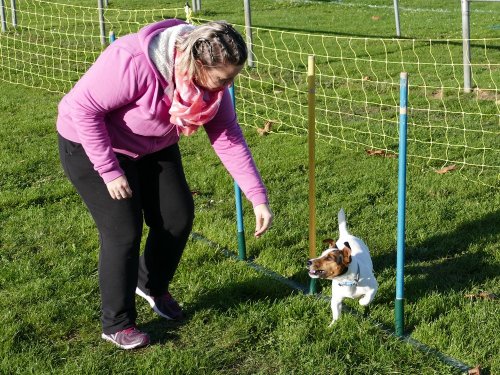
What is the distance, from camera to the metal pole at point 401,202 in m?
3.44

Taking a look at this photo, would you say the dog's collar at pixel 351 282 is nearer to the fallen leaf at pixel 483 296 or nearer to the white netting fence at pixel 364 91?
the fallen leaf at pixel 483 296

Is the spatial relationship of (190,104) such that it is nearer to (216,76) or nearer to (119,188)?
(216,76)

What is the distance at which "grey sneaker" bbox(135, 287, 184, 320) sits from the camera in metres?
4.01

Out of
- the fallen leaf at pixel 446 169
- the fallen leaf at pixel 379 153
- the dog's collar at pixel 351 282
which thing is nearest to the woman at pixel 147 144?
the dog's collar at pixel 351 282

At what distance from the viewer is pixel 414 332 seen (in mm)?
3771

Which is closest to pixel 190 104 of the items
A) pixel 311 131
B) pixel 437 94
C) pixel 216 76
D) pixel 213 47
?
pixel 216 76

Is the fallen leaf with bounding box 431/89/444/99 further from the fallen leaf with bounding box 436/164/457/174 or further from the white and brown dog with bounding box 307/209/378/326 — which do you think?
the white and brown dog with bounding box 307/209/378/326

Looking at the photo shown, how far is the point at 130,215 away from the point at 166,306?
2.54 feet

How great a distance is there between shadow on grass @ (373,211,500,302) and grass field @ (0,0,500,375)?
0.04 feet

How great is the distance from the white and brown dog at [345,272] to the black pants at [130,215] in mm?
716

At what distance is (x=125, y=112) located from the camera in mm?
3266

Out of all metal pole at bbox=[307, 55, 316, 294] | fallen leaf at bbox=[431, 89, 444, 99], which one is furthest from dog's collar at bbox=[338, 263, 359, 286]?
fallen leaf at bbox=[431, 89, 444, 99]

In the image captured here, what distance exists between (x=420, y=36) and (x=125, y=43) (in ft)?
38.0

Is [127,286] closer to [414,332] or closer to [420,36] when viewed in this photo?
[414,332]
